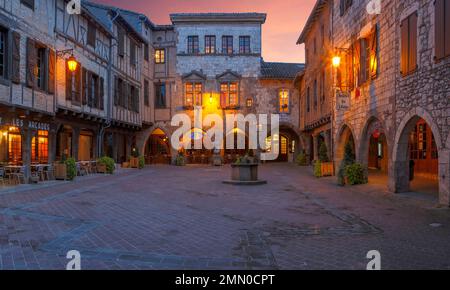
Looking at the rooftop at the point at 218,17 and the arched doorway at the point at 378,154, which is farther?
the rooftop at the point at 218,17

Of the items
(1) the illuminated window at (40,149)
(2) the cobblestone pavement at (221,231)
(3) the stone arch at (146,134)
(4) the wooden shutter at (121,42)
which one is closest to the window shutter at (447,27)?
(2) the cobblestone pavement at (221,231)

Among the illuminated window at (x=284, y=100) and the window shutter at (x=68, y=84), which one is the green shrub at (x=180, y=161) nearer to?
the illuminated window at (x=284, y=100)

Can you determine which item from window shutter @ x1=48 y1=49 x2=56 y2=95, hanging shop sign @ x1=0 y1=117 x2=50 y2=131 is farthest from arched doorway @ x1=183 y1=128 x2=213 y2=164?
window shutter @ x1=48 y1=49 x2=56 y2=95

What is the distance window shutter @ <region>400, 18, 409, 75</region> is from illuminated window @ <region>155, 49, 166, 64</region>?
2044 centimetres

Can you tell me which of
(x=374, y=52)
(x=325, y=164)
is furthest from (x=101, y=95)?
(x=374, y=52)

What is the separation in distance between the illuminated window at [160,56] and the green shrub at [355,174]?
19040mm

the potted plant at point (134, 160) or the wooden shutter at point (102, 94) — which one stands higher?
the wooden shutter at point (102, 94)

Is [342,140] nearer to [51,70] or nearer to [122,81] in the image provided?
[51,70]

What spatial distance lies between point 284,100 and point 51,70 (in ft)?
58.8

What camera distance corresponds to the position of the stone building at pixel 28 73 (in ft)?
37.4

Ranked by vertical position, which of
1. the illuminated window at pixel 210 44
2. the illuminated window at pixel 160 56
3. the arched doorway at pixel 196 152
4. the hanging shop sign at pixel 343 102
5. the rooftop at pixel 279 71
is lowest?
the arched doorway at pixel 196 152

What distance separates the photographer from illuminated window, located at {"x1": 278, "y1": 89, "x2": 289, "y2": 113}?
27219 mm

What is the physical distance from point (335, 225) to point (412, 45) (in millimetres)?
5603
